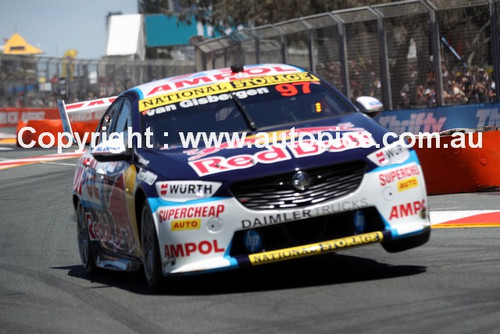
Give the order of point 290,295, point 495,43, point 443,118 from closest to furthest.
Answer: point 290,295 < point 495,43 < point 443,118

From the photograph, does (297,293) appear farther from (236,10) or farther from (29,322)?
Result: (236,10)

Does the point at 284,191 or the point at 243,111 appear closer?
the point at 284,191

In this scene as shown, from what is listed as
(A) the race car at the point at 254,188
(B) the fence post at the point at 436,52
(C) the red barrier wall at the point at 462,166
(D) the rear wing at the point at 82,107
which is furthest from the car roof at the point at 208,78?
(B) the fence post at the point at 436,52

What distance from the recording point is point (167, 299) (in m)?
7.08

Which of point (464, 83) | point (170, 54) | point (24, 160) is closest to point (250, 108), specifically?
point (464, 83)

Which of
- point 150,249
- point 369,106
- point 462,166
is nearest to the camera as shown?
point 150,249

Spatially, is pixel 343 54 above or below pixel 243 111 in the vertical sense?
below

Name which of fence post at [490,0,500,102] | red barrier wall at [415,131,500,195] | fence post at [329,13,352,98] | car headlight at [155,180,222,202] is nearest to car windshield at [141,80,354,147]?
car headlight at [155,180,222,202]

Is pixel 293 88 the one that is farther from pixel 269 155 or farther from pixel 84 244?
pixel 84 244

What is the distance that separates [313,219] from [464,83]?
49.3ft

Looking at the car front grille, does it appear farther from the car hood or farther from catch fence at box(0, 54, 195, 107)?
catch fence at box(0, 54, 195, 107)

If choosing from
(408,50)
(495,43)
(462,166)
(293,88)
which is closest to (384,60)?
(408,50)

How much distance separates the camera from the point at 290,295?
6809mm

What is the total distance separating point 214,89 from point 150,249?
5.65 ft
